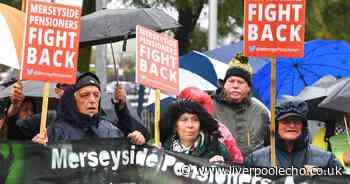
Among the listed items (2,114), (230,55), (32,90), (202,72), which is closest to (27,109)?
(32,90)

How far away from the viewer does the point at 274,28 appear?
5895 mm

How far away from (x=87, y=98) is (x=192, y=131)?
2.51 feet

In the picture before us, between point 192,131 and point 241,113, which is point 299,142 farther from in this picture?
point 241,113

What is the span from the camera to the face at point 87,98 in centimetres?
590

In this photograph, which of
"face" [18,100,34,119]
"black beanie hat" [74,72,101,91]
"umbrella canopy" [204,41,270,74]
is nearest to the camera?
"black beanie hat" [74,72,101,91]

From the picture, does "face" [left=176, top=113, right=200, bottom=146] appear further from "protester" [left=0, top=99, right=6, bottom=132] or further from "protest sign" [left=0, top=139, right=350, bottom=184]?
"protester" [left=0, top=99, right=6, bottom=132]

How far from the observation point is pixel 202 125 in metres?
5.95

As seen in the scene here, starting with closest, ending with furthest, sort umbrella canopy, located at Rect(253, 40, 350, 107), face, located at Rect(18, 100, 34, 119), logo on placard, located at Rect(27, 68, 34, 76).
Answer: logo on placard, located at Rect(27, 68, 34, 76), face, located at Rect(18, 100, 34, 119), umbrella canopy, located at Rect(253, 40, 350, 107)

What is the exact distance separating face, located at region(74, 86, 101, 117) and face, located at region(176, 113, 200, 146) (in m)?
0.59

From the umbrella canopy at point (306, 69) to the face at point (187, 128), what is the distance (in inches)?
145

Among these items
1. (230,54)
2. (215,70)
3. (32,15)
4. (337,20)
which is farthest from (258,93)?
(337,20)

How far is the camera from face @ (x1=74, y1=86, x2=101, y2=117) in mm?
5898

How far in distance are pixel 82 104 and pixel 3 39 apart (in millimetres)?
1073

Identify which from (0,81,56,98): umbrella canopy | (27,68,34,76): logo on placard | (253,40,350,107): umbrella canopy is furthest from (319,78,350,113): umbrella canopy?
(0,81,56,98): umbrella canopy
